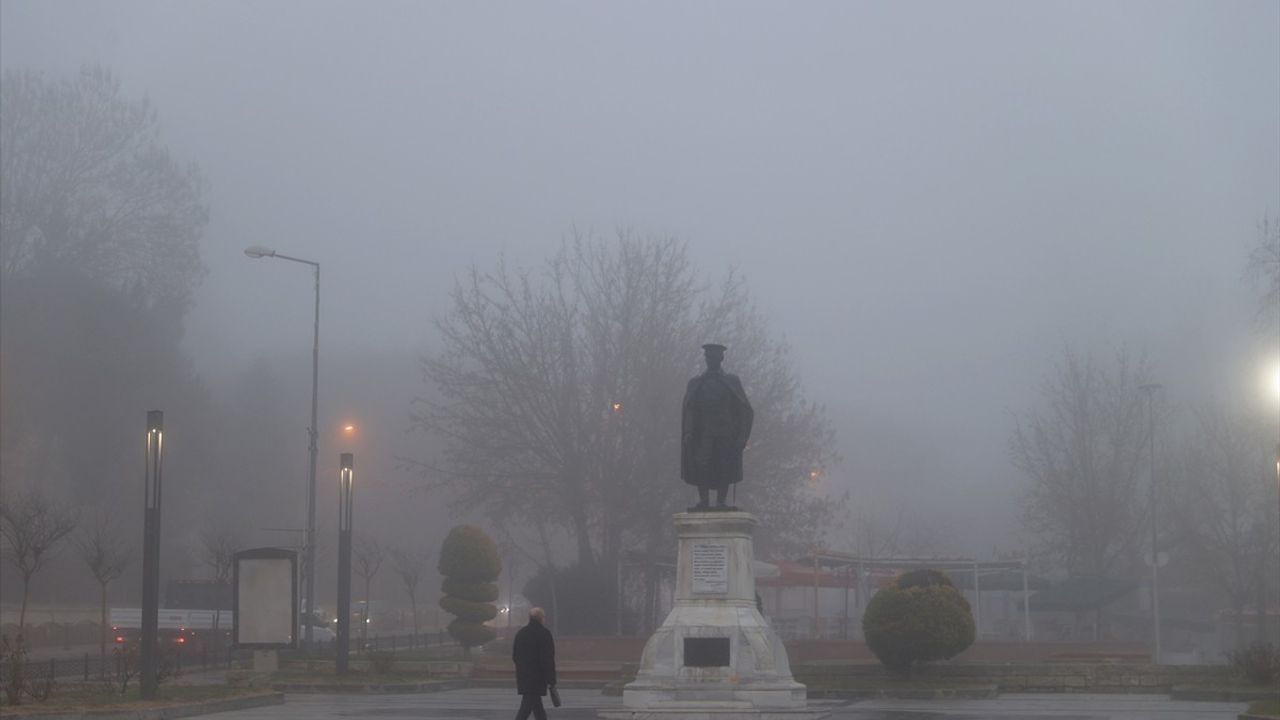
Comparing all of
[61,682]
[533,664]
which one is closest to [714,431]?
[533,664]

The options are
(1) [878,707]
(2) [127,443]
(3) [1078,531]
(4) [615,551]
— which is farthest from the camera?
(2) [127,443]

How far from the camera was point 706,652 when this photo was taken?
1883 centimetres

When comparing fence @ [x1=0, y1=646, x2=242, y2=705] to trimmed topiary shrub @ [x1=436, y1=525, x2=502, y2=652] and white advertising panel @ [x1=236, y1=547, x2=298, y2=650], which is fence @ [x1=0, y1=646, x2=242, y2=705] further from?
trimmed topiary shrub @ [x1=436, y1=525, x2=502, y2=652]

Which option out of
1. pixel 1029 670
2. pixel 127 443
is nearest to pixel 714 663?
pixel 1029 670

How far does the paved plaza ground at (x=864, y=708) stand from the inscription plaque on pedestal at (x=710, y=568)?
2484mm

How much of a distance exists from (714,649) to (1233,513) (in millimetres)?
29128

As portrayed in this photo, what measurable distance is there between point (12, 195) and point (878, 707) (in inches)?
1710

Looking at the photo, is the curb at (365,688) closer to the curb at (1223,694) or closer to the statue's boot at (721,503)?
the statue's boot at (721,503)

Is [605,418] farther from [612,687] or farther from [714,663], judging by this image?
[714,663]

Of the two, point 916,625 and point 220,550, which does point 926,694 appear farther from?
point 220,550

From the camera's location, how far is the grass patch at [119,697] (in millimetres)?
19852

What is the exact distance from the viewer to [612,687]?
28625 millimetres

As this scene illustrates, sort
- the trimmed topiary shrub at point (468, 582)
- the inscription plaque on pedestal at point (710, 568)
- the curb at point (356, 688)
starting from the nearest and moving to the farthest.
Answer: the inscription plaque on pedestal at point (710, 568) → the curb at point (356, 688) → the trimmed topiary shrub at point (468, 582)

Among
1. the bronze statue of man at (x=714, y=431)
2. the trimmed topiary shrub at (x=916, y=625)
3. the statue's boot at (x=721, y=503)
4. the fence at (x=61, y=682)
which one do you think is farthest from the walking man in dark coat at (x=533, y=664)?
the trimmed topiary shrub at (x=916, y=625)
